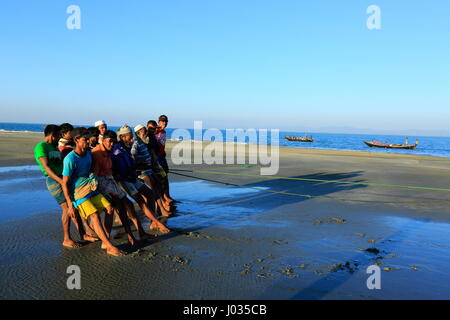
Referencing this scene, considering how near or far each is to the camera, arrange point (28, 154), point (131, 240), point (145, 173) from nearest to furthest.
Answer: point (131, 240)
point (145, 173)
point (28, 154)

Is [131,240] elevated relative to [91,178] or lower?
lower

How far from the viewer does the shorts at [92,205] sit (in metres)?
5.15

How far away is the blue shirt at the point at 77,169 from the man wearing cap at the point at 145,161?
5.98 feet

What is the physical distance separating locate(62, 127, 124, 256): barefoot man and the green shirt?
1.59 ft

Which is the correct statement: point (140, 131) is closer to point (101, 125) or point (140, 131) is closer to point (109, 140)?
point (101, 125)

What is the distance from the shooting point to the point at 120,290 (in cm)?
405

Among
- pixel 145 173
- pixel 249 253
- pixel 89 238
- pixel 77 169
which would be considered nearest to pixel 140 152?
pixel 145 173

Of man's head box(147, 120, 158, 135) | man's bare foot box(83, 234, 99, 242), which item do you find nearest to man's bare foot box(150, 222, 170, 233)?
man's bare foot box(83, 234, 99, 242)

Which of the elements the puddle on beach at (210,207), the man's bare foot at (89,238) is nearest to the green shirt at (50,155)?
the man's bare foot at (89,238)

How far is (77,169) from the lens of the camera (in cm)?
510

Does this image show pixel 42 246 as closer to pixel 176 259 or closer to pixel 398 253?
pixel 176 259

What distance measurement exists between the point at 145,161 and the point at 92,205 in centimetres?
218

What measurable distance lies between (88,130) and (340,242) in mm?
4503

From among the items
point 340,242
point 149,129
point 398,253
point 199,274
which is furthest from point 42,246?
point 398,253
